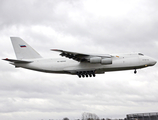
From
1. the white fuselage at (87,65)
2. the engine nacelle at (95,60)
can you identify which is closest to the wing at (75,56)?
the white fuselage at (87,65)

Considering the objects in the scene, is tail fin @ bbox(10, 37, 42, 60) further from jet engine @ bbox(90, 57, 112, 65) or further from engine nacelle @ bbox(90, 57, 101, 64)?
jet engine @ bbox(90, 57, 112, 65)

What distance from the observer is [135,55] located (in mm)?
30203

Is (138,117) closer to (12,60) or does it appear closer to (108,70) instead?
(108,70)

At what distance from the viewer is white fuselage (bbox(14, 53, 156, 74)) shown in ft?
97.8

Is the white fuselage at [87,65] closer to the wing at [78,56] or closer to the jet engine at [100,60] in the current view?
the wing at [78,56]

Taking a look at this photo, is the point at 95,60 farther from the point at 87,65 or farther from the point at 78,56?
the point at 78,56

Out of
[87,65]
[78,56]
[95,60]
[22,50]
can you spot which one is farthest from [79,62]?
[22,50]

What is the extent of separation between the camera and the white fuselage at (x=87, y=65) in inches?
1174

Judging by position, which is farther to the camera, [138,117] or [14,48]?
[14,48]

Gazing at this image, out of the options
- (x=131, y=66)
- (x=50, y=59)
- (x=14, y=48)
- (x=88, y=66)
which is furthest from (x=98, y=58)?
(x=14, y=48)

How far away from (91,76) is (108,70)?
2217 mm

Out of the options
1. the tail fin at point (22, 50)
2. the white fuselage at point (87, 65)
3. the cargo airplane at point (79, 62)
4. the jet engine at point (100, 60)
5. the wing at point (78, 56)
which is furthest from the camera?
the tail fin at point (22, 50)

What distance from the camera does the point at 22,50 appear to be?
108 ft

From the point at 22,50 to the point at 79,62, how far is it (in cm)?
735
